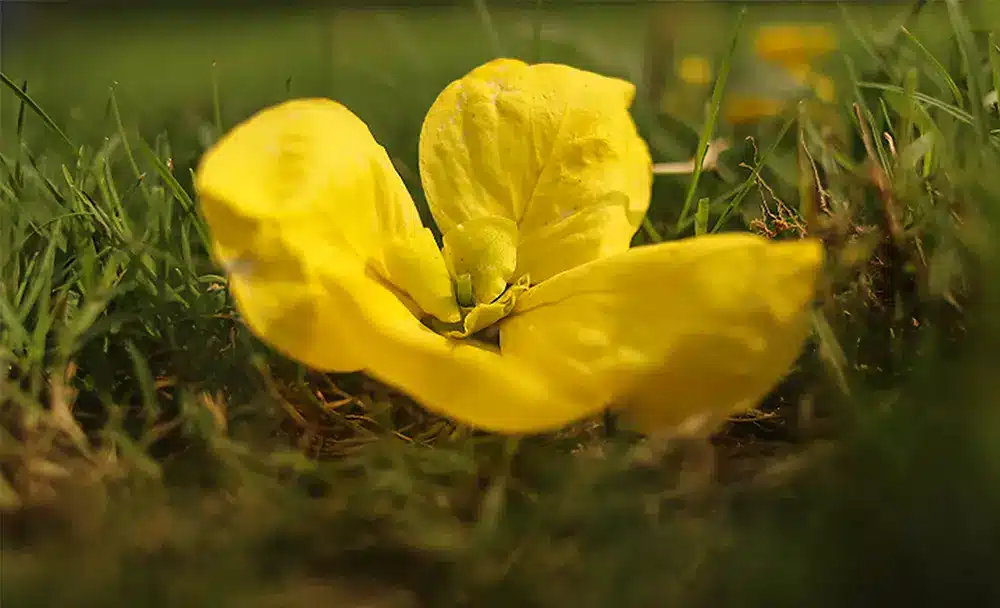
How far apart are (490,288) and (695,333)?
87 millimetres

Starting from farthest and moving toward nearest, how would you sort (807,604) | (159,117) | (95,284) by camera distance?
(159,117) < (95,284) < (807,604)

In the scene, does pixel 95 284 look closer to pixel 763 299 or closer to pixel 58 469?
pixel 58 469

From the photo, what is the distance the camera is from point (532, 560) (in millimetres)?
216

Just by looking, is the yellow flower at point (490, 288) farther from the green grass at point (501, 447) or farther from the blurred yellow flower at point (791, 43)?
the blurred yellow flower at point (791, 43)

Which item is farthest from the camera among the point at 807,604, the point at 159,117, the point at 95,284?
the point at 159,117

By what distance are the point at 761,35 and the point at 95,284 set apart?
17.5 inches

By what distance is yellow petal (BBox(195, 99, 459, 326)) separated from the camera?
25cm

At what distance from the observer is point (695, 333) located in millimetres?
247

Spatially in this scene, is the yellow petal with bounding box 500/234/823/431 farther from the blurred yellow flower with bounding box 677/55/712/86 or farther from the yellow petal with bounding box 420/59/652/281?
the blurred yellow flower with bounding box 677/55/712/86

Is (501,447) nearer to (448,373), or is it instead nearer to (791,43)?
(448,373)

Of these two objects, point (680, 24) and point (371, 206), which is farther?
point (680, 24)

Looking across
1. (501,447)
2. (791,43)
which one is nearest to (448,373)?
(501,447)

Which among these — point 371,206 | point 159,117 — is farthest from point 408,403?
point 159,117

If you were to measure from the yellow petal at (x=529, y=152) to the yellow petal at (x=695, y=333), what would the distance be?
0.08 meters
